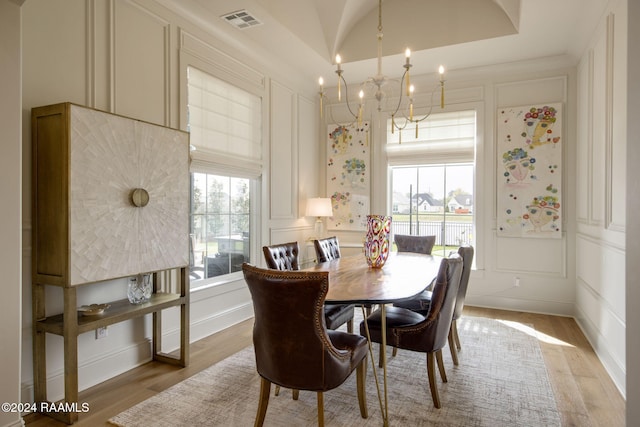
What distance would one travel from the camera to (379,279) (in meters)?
2.62

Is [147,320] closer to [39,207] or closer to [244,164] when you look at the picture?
[39,207]

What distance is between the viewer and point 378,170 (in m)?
5.50

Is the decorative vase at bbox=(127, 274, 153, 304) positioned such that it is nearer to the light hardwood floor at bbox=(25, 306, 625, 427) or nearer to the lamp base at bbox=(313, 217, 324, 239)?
the light hardwood floor at bbox=(25, 306, 625, 427)

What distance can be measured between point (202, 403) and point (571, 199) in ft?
14.5

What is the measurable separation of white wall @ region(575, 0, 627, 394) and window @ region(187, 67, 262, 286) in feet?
11.0

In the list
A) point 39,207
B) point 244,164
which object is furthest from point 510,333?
point 39,207

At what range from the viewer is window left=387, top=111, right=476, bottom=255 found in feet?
16.6

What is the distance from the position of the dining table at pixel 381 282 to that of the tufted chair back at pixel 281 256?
250 mm

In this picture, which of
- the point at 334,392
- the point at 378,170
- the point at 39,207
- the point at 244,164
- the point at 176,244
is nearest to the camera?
the point at 39,207

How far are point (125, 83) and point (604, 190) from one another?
13.0 ft

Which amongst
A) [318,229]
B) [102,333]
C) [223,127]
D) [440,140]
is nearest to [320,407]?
[102,333]

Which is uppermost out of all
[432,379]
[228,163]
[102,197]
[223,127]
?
[223,127]

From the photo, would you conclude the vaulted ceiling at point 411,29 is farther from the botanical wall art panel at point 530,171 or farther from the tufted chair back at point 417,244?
the tufted chair back at point 417,244

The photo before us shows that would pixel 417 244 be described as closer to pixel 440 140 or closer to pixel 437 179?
pixel 437 179
